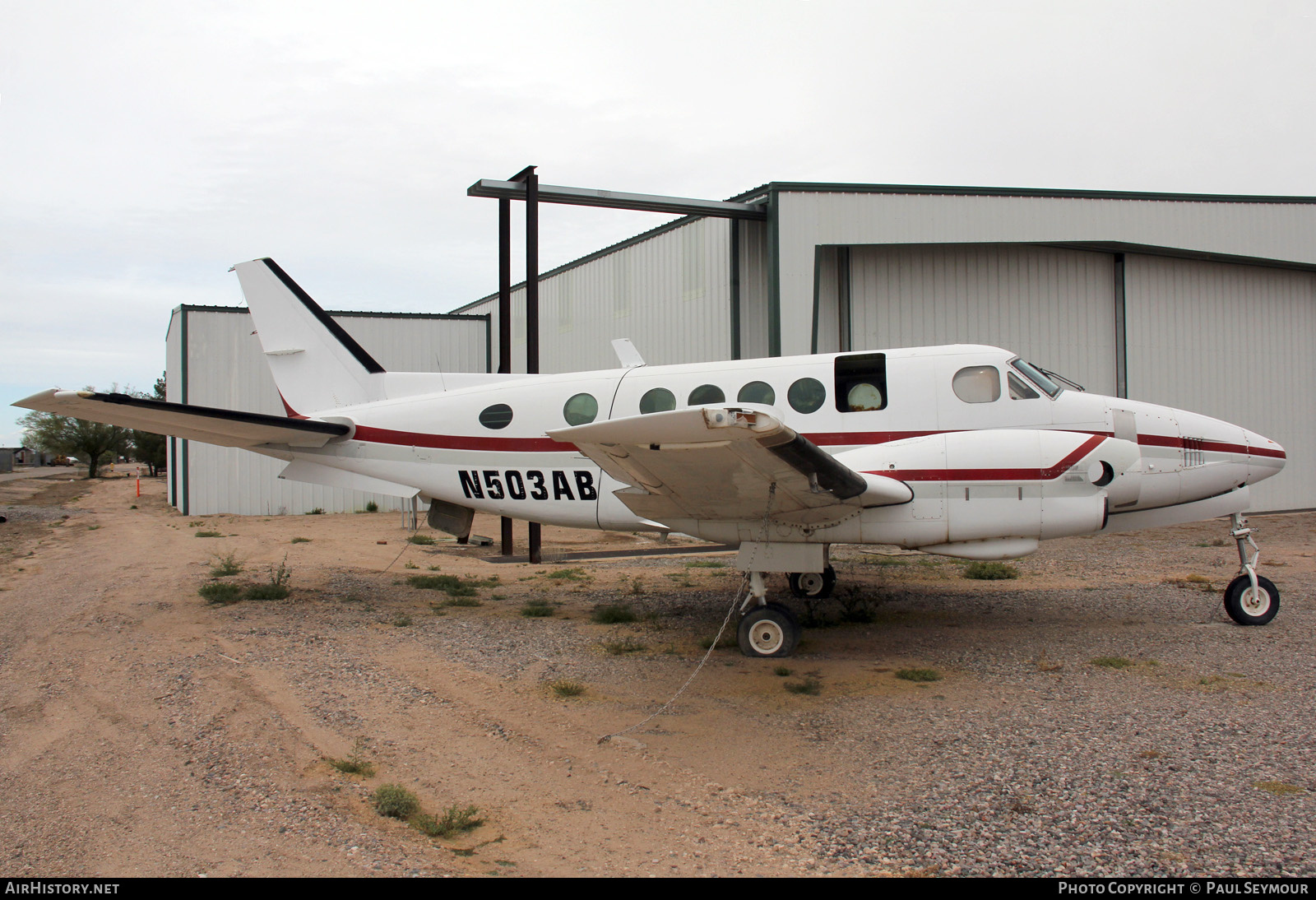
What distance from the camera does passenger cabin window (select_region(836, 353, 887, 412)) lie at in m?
7.52

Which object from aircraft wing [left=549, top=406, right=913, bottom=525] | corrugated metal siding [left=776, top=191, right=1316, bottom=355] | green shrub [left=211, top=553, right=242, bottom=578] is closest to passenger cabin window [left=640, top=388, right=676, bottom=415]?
aircraft wing [left=549, top=406, right=913, bottom=525]

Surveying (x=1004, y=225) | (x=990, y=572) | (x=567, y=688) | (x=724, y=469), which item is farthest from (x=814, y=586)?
(x=1004, y=225)

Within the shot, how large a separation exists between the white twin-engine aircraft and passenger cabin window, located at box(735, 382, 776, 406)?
2 centimetres

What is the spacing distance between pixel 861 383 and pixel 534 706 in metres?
4.34

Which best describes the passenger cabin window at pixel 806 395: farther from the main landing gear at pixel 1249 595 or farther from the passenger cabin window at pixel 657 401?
the main landing gear at pixel 1249 595

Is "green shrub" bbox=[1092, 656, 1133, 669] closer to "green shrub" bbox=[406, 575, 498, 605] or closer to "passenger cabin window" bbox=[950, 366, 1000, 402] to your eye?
"passenger cabin window" bbox=[950, 366, 1000, 402]

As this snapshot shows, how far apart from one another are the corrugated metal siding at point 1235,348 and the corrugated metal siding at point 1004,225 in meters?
0.82

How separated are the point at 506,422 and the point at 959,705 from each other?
5.44m

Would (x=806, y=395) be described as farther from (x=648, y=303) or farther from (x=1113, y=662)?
(x=648, y=303)

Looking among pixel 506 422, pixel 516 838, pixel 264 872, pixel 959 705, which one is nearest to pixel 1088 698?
pixel 959 705

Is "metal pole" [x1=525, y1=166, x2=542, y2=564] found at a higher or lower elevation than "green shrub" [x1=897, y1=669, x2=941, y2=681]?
higher

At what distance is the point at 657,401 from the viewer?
8.09 m

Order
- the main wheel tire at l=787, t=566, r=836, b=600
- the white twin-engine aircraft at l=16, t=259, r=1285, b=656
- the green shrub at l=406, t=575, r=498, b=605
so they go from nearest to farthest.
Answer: the white twin-engine aircraft at l=16, t=259, r=1285, b=656, the main wheel tire at l=787, t=566, r=836, b=600, the green shrub at l=406, t=575, r=498, b=605

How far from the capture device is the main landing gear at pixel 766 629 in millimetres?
6871
